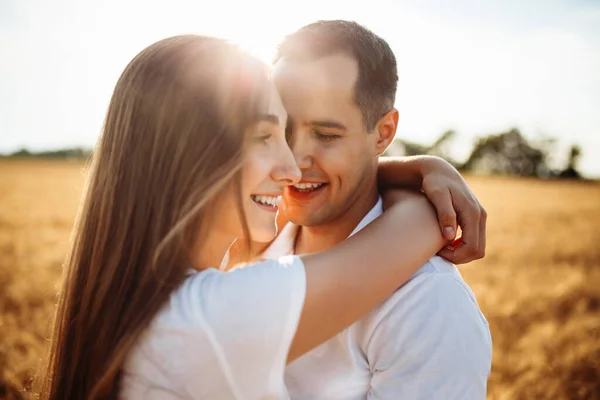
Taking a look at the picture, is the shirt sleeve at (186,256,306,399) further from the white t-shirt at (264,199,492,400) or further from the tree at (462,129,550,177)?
the tree at (462,129,550,177)

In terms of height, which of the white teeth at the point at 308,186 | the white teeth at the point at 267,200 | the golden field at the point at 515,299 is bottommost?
the golden field at the point at 515,299

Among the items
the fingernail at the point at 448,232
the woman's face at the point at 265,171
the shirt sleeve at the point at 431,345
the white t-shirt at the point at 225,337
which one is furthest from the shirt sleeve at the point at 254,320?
the fingernail at the point at 448,232

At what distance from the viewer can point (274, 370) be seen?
1.76 m

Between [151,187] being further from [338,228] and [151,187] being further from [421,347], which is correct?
[338,228]

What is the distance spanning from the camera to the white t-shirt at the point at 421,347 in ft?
7.26

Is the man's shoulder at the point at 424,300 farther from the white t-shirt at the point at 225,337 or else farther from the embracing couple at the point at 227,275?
the white t-shirt at the point at 225,337

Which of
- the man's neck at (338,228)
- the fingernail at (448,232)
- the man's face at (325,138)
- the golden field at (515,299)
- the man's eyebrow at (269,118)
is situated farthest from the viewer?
the golden field at (515,299)

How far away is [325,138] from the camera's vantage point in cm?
294

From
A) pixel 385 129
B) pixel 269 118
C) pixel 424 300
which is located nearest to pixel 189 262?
pixel 269 118

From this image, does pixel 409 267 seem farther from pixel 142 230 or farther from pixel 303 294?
pixel 142 230

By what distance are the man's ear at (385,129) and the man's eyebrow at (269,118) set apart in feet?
3.51

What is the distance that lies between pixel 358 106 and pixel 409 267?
3.35 feet

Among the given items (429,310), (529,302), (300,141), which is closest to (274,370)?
(429,310)

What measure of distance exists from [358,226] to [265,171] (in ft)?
3.10
